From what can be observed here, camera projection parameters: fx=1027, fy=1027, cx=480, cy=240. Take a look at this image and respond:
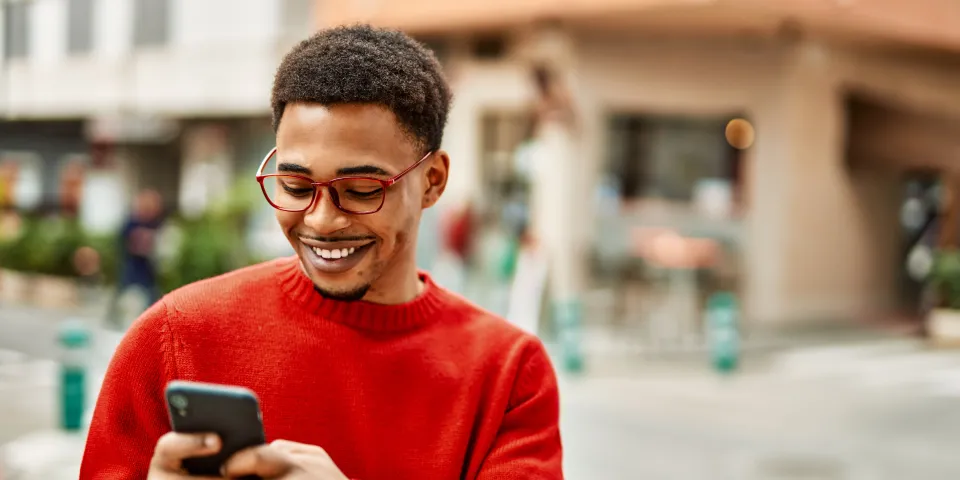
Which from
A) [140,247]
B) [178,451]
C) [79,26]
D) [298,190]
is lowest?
[140,247]

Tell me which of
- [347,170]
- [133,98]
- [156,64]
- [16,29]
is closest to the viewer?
[347,170]

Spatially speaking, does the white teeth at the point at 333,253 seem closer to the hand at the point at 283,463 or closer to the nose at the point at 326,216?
the nose at the point at 326,216

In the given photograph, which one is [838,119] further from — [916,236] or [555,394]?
[555,394]

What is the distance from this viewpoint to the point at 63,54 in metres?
27.1

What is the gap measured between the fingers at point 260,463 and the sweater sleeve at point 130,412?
0.24 metres

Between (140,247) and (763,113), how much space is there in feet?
30.0

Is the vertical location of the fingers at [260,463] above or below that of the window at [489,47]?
below

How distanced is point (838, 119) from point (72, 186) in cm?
2207

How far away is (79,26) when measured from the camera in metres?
26.9

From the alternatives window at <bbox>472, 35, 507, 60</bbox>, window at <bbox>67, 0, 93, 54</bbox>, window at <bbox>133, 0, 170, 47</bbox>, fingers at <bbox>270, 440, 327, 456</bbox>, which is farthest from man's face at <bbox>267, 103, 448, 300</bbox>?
window at <bbox>67, 0, 93, 54</bbox>

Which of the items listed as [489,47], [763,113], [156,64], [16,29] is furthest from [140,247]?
[16,29]

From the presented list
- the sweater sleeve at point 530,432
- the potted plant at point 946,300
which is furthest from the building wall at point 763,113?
the sweater sleeve at point 530,432

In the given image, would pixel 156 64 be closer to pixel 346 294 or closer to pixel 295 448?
pixel 346 294

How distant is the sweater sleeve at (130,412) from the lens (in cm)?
154
